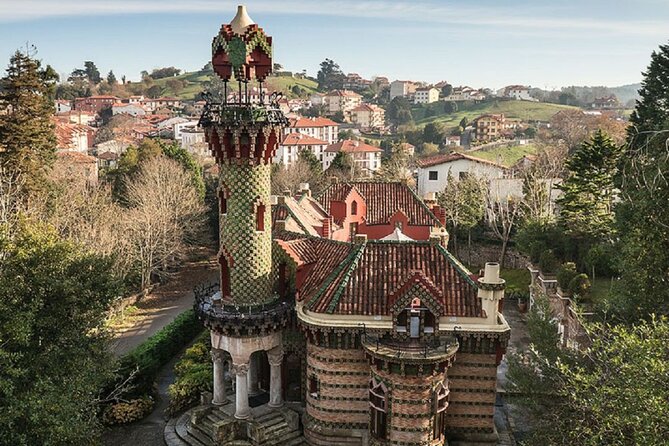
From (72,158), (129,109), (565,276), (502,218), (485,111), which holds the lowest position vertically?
(565,276)

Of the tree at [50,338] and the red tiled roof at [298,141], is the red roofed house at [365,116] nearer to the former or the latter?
the red tiled roof at [298,141]

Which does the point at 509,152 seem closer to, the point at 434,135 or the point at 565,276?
the point at 434,135

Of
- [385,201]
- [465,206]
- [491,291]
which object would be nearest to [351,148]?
[465,206]

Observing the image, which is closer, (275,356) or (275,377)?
(275,356)

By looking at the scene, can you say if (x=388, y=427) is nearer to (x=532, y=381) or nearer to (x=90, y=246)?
(x=532, y=381)

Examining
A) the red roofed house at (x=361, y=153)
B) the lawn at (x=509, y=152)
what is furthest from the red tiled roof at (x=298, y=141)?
the lawn at (x=509, y=152)

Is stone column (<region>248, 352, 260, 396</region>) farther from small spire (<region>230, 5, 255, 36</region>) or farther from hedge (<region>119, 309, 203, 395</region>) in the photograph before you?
small spire (<region>230, 5, 255, 36</region>)
